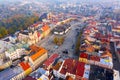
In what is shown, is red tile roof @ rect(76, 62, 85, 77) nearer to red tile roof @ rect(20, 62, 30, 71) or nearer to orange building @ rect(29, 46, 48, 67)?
orange building @ rect(29, 46, 48, 67)

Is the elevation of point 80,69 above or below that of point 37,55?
below

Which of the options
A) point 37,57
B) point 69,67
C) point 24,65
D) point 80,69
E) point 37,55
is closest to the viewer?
point 80,69

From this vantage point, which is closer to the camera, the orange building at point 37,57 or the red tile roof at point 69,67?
the red tile roof at point 69,67

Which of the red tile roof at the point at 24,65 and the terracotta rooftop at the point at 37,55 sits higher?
the terracotta rooftop at the point at 37,55

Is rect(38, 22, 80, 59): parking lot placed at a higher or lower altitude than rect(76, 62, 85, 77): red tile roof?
lower

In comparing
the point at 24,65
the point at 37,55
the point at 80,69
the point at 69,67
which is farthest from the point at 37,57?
the point at 80,69

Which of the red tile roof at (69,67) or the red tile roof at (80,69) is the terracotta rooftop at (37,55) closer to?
the red tile roof at (69,67)

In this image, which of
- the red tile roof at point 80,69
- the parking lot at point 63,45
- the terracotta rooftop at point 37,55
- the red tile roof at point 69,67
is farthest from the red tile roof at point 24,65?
the red tile roof at point 80,69

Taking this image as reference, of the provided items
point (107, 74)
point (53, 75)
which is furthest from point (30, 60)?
point (107, 74)

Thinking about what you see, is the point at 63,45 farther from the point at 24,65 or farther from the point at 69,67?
the point at 24,65

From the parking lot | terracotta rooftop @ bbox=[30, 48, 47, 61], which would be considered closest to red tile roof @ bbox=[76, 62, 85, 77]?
the parking lot

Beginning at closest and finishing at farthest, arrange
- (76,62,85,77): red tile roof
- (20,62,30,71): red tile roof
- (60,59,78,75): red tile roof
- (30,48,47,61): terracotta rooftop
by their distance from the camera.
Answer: (76,62,85,77): red tile roof < (60,59,78,75): red tile roof < (20,62,30,71): red tile roof < (30,48,47,61): terracotta rooftop
